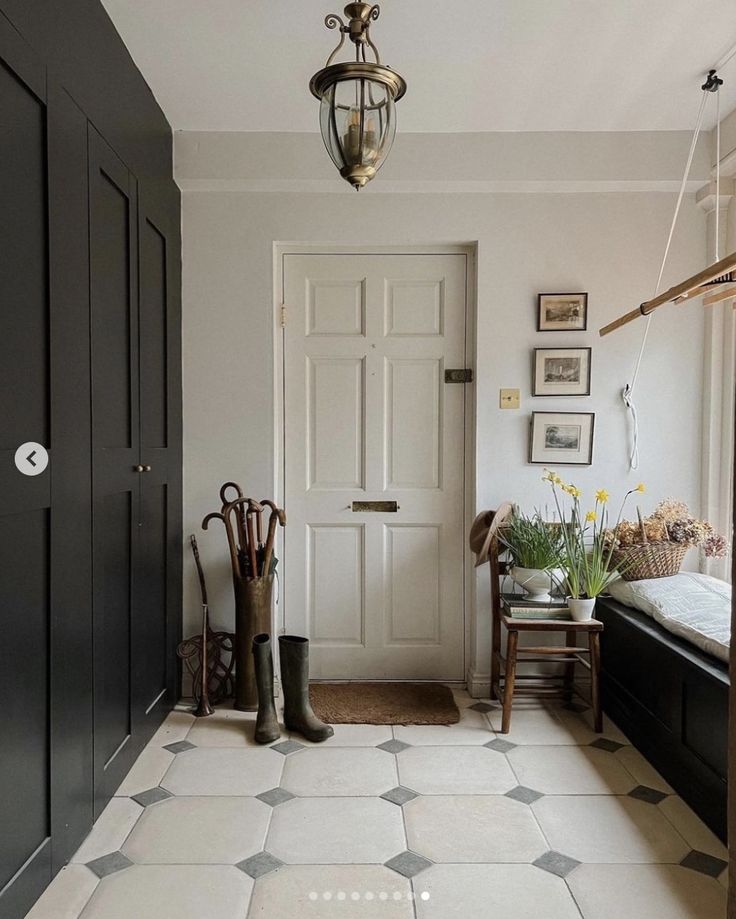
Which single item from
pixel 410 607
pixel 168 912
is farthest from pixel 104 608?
pixel 410 607

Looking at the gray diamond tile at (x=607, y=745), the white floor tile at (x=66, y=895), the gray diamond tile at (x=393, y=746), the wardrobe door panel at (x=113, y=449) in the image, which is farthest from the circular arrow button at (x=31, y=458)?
the gray diamond tile at (x=607, y=745)

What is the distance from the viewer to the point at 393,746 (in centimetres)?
305

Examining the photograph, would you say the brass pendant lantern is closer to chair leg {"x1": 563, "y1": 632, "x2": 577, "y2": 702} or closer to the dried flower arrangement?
the dried flower arrangement

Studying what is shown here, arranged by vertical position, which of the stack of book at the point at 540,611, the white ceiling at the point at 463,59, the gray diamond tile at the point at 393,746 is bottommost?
the gray diamond tile at the point at 393,746

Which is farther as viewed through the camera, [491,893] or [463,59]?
[463,59]

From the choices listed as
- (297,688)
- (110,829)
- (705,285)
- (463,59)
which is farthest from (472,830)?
(463,59)

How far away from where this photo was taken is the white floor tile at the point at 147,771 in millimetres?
2678

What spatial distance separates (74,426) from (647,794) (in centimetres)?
228

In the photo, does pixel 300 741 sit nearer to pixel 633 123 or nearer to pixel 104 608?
pixel 104 608

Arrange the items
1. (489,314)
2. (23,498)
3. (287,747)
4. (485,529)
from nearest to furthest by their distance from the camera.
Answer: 1. (23,498)
2. (287,747)
3. (485,529)
4. (489,314)

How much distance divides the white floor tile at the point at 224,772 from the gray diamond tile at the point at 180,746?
35mm

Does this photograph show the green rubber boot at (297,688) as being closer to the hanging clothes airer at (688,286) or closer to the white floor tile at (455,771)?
the white floor tile at (455,771)

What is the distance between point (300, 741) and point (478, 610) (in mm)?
1086

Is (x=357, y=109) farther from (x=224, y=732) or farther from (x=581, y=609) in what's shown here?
(x=224, y=732)
